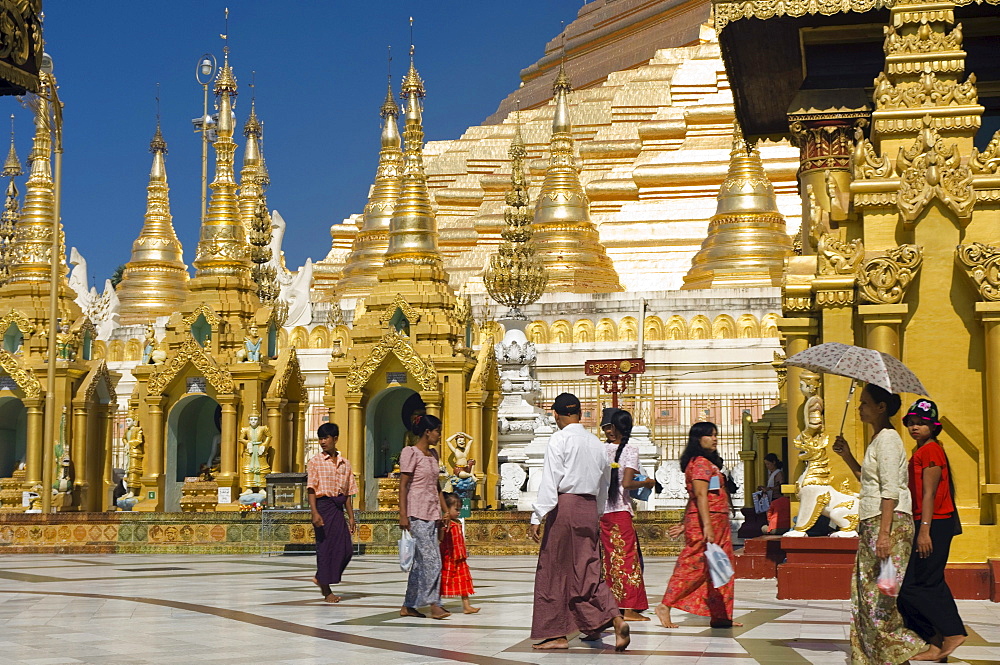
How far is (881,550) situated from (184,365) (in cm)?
1712

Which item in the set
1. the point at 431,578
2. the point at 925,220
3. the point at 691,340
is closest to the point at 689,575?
the point at 431,578

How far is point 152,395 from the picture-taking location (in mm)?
23219

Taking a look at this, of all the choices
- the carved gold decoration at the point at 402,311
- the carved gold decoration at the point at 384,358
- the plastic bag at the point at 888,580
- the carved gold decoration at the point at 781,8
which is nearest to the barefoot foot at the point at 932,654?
the plastic bag at the point at 888,580

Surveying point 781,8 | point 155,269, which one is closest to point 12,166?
point 155,269

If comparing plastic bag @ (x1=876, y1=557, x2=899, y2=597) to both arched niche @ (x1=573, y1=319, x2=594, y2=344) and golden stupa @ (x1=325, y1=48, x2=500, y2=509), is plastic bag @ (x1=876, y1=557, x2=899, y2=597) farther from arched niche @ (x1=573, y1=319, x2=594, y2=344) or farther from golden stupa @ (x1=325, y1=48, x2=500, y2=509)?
arched niche @ (x1=573, y1=319, x2=594, y2=344)

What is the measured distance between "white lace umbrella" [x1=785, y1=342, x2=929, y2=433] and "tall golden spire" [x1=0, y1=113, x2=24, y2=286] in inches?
776

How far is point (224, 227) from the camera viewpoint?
2528 cm

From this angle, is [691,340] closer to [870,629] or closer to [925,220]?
[925,220]

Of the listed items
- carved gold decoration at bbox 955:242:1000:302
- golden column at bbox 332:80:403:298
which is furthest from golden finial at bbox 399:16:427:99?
carved gold decoration at bbox 955:242:1000:302

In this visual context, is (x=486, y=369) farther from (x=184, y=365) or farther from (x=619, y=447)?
(x=619, y=447)

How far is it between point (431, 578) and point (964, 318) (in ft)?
14.9

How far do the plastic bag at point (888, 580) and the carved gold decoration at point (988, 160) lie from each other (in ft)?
16.2

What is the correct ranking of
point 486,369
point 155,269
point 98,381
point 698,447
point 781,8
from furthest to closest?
point 155,269 < point 98,381 < point 486,369 < point 781,8 < point 698,447

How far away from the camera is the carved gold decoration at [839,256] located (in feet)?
39.5
